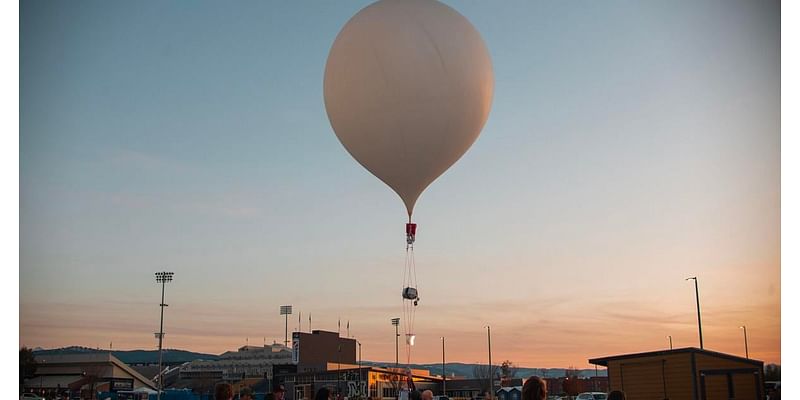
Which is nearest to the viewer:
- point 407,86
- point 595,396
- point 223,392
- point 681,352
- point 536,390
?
point 536,390

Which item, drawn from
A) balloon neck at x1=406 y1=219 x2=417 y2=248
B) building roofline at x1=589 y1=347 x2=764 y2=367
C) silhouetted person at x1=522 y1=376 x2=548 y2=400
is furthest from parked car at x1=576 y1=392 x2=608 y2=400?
silhouetted person at x1=522 y1=376 x2=548 y2=400

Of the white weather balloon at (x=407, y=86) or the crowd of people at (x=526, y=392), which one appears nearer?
the crowd of people at (x=526, y=392)

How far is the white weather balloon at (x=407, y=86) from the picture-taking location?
13.3 m

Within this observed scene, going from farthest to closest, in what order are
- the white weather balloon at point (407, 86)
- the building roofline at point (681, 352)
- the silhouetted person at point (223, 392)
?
the building roofline at point (681, 352), the white weather balloon at point (407, 86), the silhouetted person at point (223, 392)

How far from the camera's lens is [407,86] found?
13.2 metres

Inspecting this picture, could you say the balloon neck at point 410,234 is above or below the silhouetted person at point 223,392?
above

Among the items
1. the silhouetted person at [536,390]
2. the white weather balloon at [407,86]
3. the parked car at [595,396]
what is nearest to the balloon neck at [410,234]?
the white weather balloon at [407,86]

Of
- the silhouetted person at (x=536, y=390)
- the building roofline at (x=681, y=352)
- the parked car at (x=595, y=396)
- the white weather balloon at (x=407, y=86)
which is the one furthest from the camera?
the parked car at (x=595, y=396)

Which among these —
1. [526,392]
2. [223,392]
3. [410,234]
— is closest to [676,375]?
[410,234]

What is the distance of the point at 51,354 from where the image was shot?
278 feet

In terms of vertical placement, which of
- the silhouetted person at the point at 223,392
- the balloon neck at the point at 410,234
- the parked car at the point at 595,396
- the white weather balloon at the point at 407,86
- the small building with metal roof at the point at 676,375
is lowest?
the parked car at the point at 595,396

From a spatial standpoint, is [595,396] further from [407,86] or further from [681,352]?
[407,86]

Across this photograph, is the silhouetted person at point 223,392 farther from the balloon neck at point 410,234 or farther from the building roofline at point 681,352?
the building roofline at point 681,352
